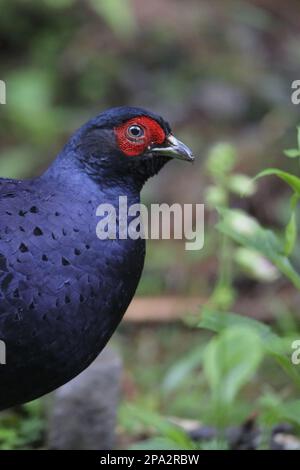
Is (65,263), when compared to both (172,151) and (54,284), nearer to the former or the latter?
(54,284)

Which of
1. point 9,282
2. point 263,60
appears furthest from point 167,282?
point 9,282

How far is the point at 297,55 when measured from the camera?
740 cm

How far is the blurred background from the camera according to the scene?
17.1ft

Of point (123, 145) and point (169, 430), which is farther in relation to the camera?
point (169, 430)

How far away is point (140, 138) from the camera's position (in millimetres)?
2594

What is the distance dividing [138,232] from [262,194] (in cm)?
324

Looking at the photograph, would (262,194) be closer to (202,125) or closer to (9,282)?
(202,125)

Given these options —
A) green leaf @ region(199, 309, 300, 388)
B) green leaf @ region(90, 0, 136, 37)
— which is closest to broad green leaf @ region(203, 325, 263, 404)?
green leaf @ region(199, 309, 300, 388)

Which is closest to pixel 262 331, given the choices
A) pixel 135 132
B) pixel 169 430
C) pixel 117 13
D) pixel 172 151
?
Result: pixel 169 430

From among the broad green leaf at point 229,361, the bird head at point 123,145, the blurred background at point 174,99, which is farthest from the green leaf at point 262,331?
the blurred background at point 174,99

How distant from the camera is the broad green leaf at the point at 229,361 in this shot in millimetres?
3057

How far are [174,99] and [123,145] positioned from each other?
449cm

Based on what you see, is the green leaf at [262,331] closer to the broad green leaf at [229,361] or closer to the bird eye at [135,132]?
the broad green leaf at [229,361]

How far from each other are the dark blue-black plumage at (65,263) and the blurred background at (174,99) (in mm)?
2232
